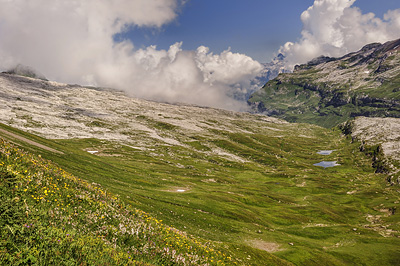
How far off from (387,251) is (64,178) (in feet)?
329

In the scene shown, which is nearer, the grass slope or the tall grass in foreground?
the tall grass in foreground

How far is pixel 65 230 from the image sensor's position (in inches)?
447

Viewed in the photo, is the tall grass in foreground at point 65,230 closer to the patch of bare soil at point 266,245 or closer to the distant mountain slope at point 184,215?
the distant mountain slope at point 184,215

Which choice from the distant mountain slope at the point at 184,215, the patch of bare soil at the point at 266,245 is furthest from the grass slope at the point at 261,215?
the distant mountain slope at the point at 184,215

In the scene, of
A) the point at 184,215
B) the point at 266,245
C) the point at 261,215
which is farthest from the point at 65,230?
the point at 261,215

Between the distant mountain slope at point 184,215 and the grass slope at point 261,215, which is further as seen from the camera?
the grass slope at point 261,215

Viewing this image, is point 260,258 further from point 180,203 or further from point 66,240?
point 66,240

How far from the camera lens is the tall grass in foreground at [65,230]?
866cm

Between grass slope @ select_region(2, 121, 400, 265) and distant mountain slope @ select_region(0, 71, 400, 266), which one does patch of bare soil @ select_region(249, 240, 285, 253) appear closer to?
grass slope @ select_region(2, 121, 400, 265)

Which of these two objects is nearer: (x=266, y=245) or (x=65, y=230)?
(x=65, y=230)

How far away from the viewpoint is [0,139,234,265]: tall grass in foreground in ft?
28.4

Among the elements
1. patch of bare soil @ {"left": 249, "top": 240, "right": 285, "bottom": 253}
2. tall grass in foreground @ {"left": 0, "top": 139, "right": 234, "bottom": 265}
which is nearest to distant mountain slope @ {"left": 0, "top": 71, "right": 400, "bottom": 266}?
tall grass in foreground @ {"left": 0, "top": 139, "right": 234, "bottom": 265}

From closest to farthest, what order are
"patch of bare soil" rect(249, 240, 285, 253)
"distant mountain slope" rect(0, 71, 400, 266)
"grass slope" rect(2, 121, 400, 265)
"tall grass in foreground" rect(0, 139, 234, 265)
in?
"tall grass in foreground" rect(0, 139, 234, 265) < "distant mountain slope" rect(0, 71, 400, 266) < "grass slope" rect(2, 121, 400, 265) < "patch of bare soil" rect(249, 240, 285, 253)

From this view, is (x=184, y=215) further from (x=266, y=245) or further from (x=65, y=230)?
(x=65, y=230)
